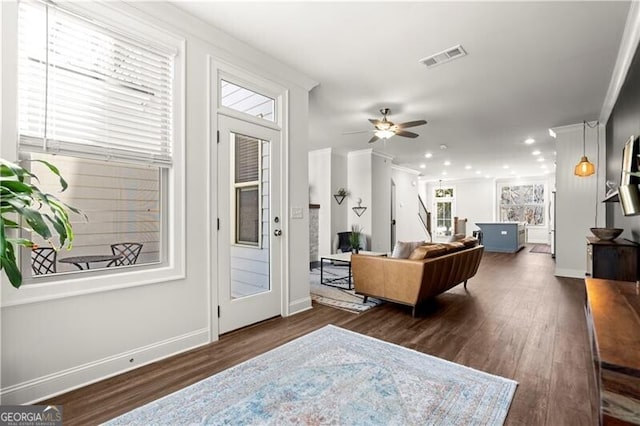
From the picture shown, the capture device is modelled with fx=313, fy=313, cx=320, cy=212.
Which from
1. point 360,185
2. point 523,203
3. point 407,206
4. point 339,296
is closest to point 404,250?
point 339,296

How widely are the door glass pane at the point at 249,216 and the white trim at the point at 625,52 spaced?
11.0 feet

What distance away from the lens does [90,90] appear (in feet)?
7.29

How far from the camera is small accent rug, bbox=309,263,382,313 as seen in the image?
395 centimetres

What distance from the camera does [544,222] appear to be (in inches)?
466

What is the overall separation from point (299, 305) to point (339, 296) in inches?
34.7

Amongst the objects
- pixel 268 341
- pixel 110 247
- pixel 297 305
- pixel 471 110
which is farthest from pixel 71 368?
pixel 471 110

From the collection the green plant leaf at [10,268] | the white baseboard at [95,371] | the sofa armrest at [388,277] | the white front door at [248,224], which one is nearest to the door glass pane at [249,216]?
the white front door at [248,224]

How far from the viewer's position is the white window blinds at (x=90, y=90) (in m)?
1.99

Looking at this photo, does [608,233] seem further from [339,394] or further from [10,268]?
[10,268]

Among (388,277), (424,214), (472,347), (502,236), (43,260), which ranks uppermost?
(424,214)

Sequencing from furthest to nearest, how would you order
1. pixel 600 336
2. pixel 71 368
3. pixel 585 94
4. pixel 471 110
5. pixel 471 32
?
pixel 471 110, pixel 585 94, pixel 471 32, pixel 71 368, pixel 600 336

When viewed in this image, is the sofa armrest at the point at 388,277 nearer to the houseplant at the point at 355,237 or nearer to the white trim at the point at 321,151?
the houseplant at the point at 355,237

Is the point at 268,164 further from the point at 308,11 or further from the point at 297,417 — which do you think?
the point at 297,417

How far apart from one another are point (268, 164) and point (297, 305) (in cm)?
167
